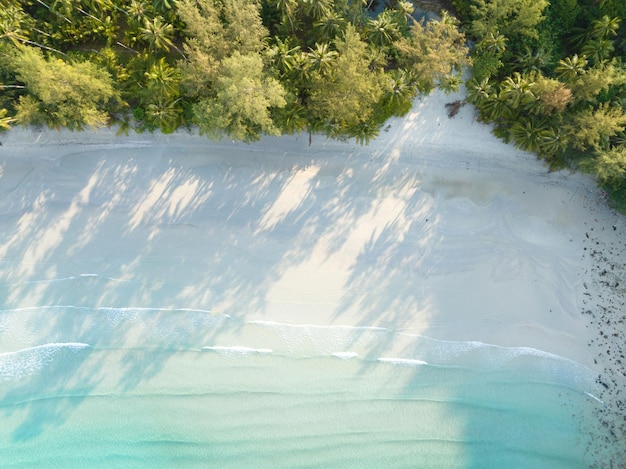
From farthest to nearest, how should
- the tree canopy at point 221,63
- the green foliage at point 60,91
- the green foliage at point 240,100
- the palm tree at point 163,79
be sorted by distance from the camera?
the palm tree at point 163,79, the tree canopy at point 221,63, the green foliage at point 60,91, the green foliage at point 240,100

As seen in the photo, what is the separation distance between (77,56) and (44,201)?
7.33m

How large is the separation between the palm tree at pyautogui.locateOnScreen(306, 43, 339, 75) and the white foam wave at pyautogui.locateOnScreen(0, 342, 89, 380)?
17.6 metres

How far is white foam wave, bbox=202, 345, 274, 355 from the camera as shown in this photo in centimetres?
2105

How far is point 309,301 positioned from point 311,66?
11238mm

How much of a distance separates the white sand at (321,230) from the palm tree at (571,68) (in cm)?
395

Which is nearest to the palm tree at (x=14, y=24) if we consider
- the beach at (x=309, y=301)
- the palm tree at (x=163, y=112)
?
the beach at (x=309, y=301)

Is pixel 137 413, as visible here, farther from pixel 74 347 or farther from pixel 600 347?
pixel 600 347

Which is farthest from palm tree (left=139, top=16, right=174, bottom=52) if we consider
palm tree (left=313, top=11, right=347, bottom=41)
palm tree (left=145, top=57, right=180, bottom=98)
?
palm tree (left=313, top=11, right=347, bottom=41)

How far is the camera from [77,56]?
19016 mm

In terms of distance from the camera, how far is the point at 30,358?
20.9 metres

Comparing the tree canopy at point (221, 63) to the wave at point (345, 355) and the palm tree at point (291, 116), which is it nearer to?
the palm tree at point (291, 116)

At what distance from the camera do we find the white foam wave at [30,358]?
2088cm

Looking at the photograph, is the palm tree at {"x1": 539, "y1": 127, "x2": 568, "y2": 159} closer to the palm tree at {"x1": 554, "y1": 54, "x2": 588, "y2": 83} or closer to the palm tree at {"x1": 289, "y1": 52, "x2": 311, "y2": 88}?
the palm tree at {"x1": 554, "y1": 54, "x2": 588, "y2": 83}

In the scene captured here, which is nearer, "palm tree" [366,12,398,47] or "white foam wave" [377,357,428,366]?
"palm tree" [366,12,398,47]
